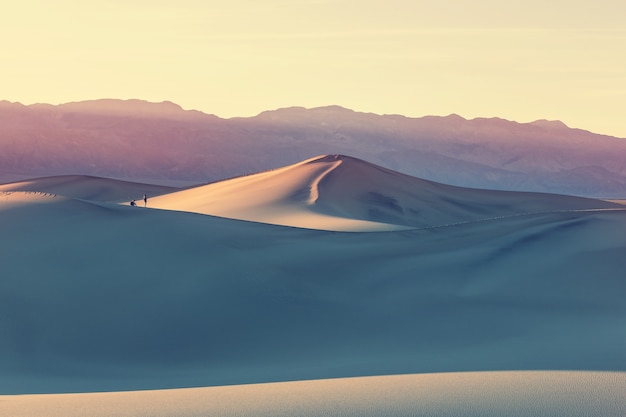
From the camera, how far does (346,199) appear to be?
50.3 meters

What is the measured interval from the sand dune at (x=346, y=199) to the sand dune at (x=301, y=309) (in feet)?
52.3

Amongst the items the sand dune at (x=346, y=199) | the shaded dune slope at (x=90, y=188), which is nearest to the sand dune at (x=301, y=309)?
the sand dune at (x=346, y=199)

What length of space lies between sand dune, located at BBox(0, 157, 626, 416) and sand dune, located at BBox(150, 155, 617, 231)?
52.3 ft

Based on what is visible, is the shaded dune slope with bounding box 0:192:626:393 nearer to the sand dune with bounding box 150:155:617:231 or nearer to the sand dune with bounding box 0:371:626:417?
the sand dune with bounding box 0:371:626:417

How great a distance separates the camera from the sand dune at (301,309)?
1202 cm

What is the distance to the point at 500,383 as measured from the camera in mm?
11914

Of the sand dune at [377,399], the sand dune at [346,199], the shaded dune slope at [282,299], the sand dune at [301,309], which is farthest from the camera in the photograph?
the sand dune at [346,199]

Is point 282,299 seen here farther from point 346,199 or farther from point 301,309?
point 346,199

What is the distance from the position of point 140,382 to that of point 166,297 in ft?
13.6

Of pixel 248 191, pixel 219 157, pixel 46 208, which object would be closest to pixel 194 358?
pixel 46 208

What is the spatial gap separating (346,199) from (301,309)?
32.3 m

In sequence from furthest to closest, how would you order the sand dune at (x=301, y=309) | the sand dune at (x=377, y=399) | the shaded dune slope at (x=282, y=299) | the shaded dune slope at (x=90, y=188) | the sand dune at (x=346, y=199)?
1. the shaded dune slope at (x=90, y=188)
2. the sand dune at (x=346, y=199)
3. the shaded dune slope at (x=282, y=299)
4. the sand dune at (x=301, y=309)
5. the sand dune at (x=377, y=399)

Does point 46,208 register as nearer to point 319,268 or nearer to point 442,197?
point 319,268

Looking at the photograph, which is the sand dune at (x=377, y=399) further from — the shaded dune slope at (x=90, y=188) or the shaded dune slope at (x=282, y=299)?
the shaded dune slope at (x=90, y=188)
